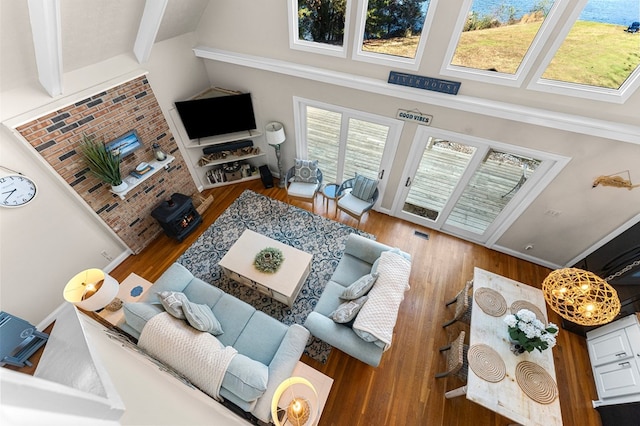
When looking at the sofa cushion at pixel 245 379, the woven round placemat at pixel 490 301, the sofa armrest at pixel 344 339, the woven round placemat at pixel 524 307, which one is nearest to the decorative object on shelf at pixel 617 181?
the woven round placemat at pixel 524 307

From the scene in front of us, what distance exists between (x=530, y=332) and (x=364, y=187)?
9.52 feet

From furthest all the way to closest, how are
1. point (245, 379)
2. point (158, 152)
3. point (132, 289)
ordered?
point (158, 152), point (132, 289), point (245, 379)

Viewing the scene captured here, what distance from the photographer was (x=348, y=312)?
3029mm

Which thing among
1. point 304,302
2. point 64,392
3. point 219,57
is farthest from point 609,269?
point 219,57

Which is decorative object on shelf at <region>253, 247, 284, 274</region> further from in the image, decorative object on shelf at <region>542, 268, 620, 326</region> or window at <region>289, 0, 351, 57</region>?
decorative object on shelf at <region>542, 268, 620, 326</region>

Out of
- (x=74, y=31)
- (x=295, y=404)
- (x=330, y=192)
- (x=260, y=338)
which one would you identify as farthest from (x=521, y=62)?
(x=74, y=31)

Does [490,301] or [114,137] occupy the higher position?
[490,301]

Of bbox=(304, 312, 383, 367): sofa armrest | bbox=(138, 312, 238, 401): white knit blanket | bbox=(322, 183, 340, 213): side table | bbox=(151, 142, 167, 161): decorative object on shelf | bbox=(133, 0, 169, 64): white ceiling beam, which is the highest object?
bbox=(322, 183, 340, 213): side table

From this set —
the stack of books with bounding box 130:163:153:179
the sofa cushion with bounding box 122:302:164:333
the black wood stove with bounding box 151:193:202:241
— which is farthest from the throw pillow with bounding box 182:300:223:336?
the stack of books with bounding box 130:163:153:179

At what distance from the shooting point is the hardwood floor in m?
3.11

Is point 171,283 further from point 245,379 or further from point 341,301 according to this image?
point 341,301

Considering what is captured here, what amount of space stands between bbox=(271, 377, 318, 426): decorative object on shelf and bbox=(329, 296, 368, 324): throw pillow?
750mm

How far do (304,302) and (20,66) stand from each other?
162 inches

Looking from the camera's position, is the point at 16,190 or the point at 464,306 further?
the point at 464,306
